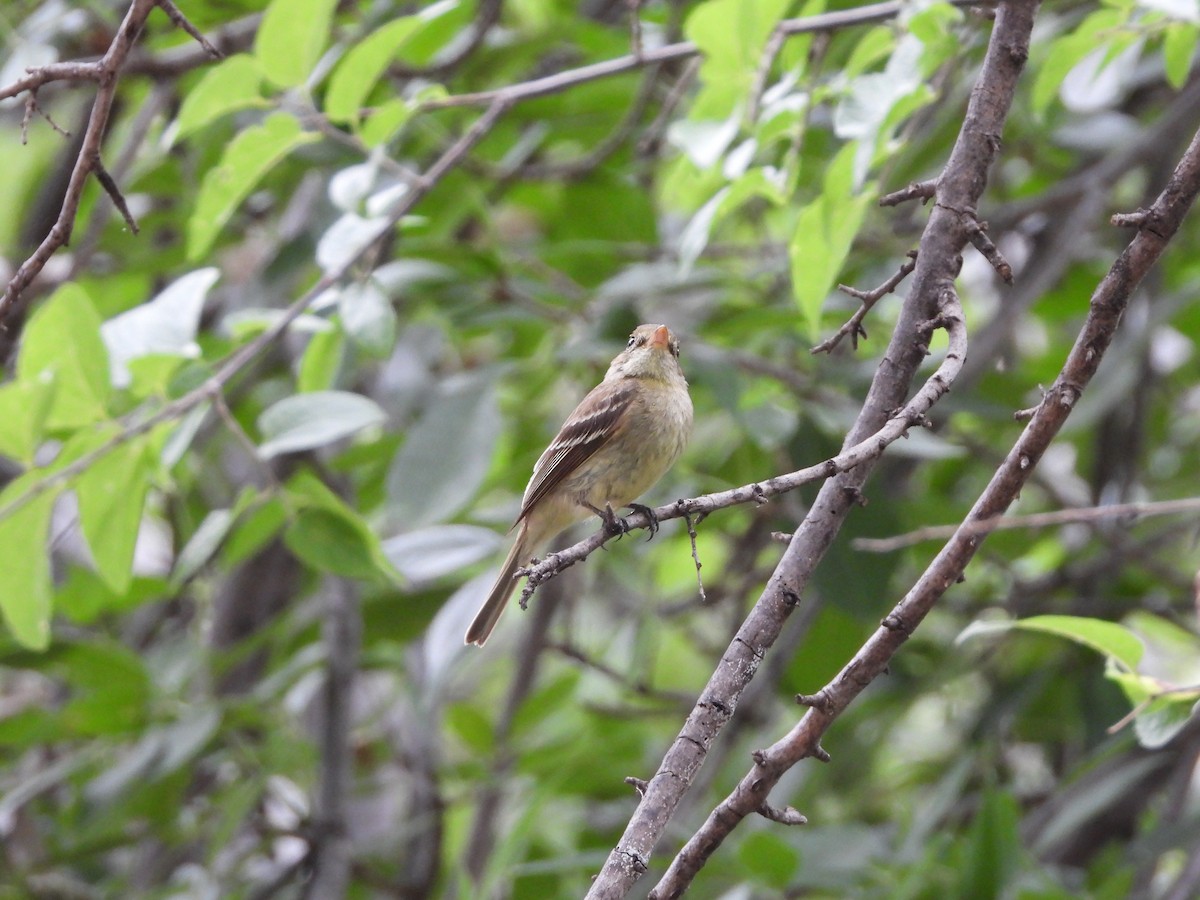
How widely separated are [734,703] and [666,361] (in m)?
2.54

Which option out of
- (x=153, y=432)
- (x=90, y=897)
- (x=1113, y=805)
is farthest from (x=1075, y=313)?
(x=90, y=897)

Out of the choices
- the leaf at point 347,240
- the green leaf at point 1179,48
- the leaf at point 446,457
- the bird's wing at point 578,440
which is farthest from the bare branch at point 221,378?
the green leaf at point 1179,48

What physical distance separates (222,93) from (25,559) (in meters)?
1.24

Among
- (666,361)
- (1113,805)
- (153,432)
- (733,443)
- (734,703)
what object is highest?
(734,703)

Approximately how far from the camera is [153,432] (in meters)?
3.14

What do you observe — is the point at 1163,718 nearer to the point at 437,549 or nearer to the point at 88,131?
the point at 88,131

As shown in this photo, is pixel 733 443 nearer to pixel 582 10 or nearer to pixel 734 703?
pixel 582 10

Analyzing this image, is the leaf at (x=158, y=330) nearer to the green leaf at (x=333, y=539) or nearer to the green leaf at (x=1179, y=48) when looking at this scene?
the green leaf at (x=333, y=539)

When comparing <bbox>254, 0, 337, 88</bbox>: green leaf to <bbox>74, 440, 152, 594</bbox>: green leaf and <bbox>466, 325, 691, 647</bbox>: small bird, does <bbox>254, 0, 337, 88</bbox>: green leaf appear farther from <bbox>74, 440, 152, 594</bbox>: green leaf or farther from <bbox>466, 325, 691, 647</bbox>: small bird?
<bbox>466, 325, 691, 647</bbox>: small bird

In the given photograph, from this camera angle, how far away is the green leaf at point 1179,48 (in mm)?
2986

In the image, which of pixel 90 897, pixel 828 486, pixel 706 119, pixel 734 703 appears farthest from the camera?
pixel 90 897

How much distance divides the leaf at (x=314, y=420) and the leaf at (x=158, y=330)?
0.84 ft

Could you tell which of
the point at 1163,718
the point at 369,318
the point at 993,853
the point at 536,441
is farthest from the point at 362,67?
the point at 993,853

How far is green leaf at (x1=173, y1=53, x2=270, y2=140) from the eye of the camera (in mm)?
3340
